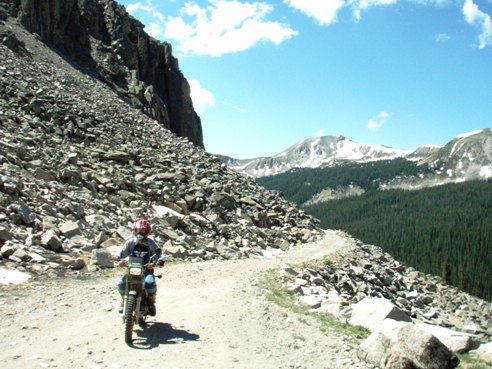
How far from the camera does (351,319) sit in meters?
12.3

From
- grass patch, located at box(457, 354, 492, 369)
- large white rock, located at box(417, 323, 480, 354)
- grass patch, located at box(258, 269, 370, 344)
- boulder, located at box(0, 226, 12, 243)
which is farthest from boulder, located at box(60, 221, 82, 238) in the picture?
grass patch, located at box(457, 354, 492, 369)

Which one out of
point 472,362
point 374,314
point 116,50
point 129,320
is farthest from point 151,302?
point 116,50

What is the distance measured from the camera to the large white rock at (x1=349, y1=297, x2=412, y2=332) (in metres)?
11.6

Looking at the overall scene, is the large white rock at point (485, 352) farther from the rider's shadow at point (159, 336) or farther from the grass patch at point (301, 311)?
the rider's shadow at point (159, 336)

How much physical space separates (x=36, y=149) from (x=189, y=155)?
60.3 ft

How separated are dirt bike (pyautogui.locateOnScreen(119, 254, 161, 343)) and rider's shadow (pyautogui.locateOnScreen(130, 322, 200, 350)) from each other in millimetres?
292

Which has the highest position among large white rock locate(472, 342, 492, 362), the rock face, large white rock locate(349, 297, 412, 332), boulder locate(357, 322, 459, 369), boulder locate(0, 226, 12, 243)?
the rock face

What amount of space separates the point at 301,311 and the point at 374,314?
2.25 meters

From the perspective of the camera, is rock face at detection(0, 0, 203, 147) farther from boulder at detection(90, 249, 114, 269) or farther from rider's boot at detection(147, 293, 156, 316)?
rider's boot at detection(147, 293, 156, 316)

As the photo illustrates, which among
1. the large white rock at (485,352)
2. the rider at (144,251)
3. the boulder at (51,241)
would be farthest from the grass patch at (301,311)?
the boulder at (51,241)

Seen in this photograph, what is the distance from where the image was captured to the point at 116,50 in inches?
2731

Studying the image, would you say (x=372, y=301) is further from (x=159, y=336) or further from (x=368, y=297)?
(x=368, y=297)

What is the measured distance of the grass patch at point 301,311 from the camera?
1088cm

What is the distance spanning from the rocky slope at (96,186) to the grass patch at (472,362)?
12.6 meters
